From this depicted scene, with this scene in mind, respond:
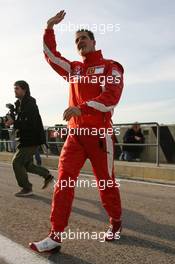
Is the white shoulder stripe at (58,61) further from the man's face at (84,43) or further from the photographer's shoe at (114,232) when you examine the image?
the photographer's shoe at (114,232)

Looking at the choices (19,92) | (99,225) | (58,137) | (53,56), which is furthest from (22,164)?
(58,137)

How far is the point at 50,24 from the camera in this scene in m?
4.54

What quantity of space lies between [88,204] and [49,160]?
281 inches

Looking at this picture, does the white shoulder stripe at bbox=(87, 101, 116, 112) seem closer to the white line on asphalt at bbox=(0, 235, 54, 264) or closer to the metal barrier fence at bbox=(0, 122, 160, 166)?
the white line on asphalt at bbox=(0, 235, 54, 264)

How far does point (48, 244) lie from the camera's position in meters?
4.00

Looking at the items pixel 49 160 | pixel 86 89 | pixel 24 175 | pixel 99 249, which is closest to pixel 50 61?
pixel 86 89

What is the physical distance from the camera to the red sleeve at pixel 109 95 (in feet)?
13.2

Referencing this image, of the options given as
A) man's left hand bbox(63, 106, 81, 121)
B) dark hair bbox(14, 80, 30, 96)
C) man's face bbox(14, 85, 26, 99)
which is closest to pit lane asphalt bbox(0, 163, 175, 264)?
man's left hand bbox(63, 106, 81, 121)

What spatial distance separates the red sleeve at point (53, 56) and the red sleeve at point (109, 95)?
19.2 inches

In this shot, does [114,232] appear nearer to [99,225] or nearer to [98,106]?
[99,225]

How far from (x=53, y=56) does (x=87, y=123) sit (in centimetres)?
80

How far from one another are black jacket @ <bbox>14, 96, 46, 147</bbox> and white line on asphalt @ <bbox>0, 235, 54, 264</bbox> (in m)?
3.20

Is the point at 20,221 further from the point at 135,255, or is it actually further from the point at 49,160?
the point at 49,160

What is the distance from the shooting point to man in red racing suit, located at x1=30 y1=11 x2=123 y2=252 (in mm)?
4062
